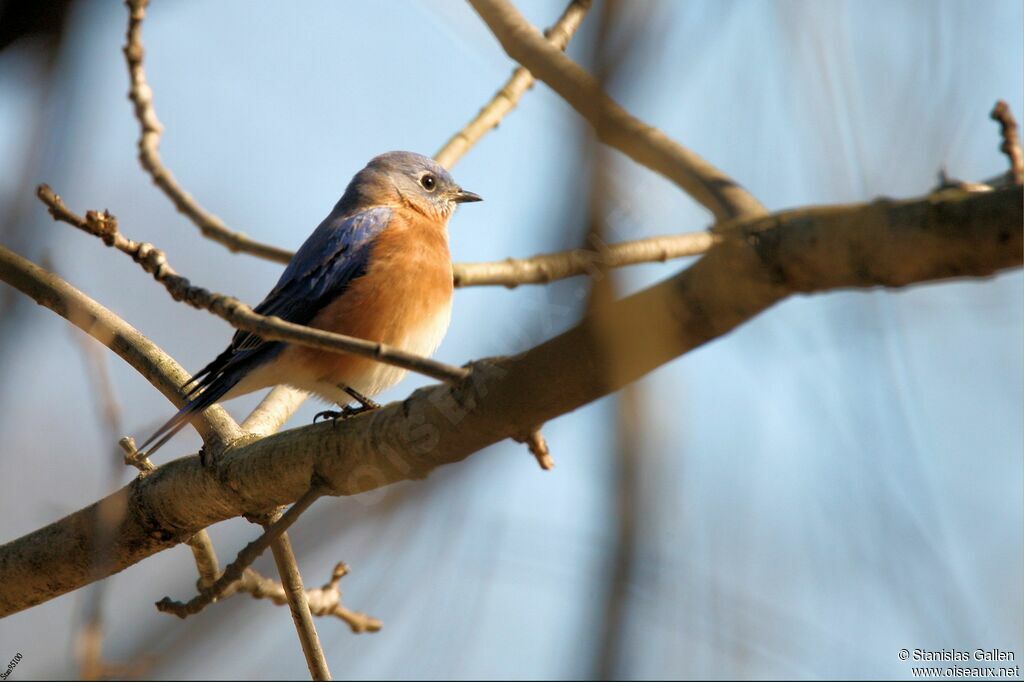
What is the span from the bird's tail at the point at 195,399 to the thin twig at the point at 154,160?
3.60ft

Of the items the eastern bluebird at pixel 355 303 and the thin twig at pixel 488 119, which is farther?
the thin twig at pixel 488 119

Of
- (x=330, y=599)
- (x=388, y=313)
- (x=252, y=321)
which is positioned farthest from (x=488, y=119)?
(x=252, y=321)

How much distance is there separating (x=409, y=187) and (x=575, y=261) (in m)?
4.75

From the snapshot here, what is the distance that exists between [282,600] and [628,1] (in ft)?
10.6

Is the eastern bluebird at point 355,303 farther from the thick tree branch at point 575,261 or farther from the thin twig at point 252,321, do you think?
the thin twig at point 252,321

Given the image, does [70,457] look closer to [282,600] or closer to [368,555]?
[282,600]

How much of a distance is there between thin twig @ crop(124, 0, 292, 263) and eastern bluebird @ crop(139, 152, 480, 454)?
0.27m

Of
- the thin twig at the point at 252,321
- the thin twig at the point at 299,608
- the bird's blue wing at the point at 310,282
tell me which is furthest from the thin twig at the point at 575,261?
the thin twig at the point at 299,608

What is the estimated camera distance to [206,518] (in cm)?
396

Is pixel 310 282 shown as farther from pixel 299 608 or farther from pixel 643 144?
→ pixel 643 144

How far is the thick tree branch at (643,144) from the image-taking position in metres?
2.50

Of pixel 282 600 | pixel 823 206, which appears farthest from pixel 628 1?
pixel 282 600

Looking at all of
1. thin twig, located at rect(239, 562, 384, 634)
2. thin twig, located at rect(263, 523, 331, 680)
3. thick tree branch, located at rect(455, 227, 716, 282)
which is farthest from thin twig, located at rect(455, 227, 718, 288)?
thin twig, located at rect(239, 562, 384, 634)

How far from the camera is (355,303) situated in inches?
223
